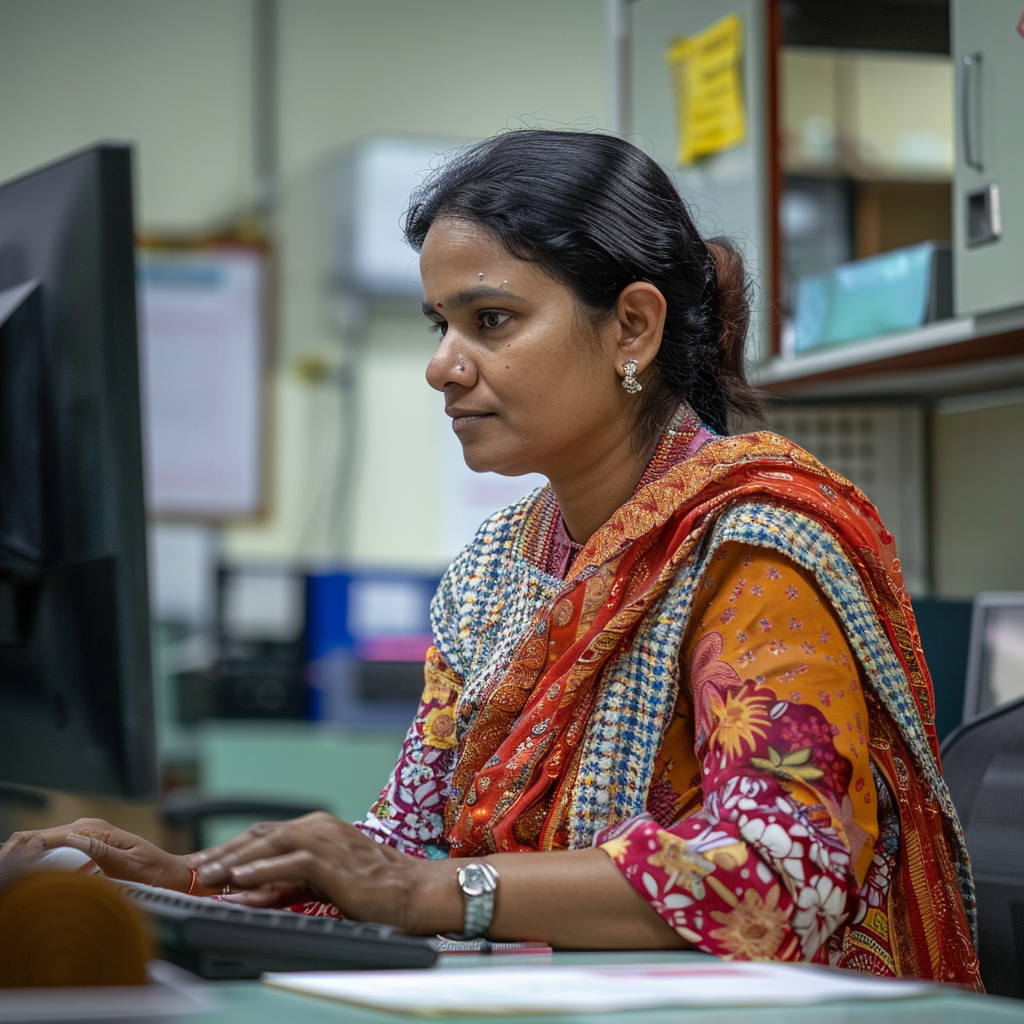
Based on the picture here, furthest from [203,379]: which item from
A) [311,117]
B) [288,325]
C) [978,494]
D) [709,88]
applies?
[978,494]

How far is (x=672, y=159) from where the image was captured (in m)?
1.97

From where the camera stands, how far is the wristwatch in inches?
33.7

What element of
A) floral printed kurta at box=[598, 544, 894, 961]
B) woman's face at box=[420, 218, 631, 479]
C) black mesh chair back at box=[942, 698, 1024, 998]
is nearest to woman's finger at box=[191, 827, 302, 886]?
floral printed kurta at box=[598, 544, 894, 961]

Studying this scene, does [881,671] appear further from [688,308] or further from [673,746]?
[688,308]

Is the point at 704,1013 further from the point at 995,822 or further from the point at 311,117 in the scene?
the point at 311,117

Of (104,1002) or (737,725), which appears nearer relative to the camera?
(104,1002)

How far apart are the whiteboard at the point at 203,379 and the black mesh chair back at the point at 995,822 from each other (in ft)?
7.19

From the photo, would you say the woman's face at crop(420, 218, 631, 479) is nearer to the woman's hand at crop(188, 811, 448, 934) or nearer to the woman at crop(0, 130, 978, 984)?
the woman at crop(0, 130, 978, 984)

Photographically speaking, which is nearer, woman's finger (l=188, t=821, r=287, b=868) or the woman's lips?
woman's finger (l=188, t=821, r=287, b=868)

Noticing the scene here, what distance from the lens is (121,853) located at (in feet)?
3.53

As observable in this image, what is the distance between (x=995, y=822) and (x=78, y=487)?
2.71 ft

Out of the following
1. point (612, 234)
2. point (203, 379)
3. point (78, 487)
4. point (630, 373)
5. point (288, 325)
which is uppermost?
point (288, 325)

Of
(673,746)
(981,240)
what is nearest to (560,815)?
(673,746)

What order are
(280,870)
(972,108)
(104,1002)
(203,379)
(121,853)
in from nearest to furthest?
1. (104,1002)
2. (280,870)
3. (121,853)
4. (972,108)
5. (203,379)
